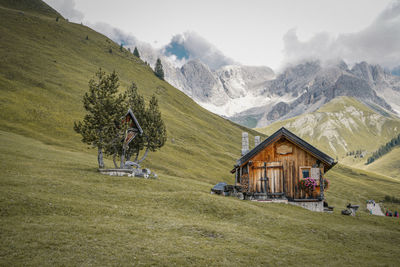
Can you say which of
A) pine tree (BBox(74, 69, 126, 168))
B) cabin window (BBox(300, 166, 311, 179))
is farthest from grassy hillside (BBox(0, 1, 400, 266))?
cabin window (BBox(300, 166, 311, 179))

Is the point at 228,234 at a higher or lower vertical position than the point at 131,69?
lower

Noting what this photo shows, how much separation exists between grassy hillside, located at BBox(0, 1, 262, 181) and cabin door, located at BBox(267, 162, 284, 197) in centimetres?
2558

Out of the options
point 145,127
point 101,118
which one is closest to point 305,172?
point 145,127

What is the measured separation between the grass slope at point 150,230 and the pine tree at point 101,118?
730 cm

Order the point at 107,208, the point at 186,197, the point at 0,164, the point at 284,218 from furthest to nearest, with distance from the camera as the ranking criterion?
the point at 0,164 → the point at 186,197 → the point at 284,218 → the point at 107,208

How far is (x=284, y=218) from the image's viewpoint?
24703 mm

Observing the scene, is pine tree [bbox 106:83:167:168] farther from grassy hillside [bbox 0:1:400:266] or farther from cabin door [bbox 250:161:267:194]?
cabin door [bbox 250:161:267:194]

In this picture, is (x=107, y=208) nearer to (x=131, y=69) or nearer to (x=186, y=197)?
(x=186, y=197)

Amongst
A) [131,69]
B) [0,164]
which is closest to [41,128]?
[0,164]

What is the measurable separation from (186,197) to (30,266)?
665 inches

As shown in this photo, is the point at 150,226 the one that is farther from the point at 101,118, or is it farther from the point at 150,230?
the point at 101,118

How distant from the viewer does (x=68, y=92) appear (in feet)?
304

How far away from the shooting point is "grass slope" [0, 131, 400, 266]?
13.3m

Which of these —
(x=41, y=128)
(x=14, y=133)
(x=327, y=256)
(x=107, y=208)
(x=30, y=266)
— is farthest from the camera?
(x=41, y=128)
